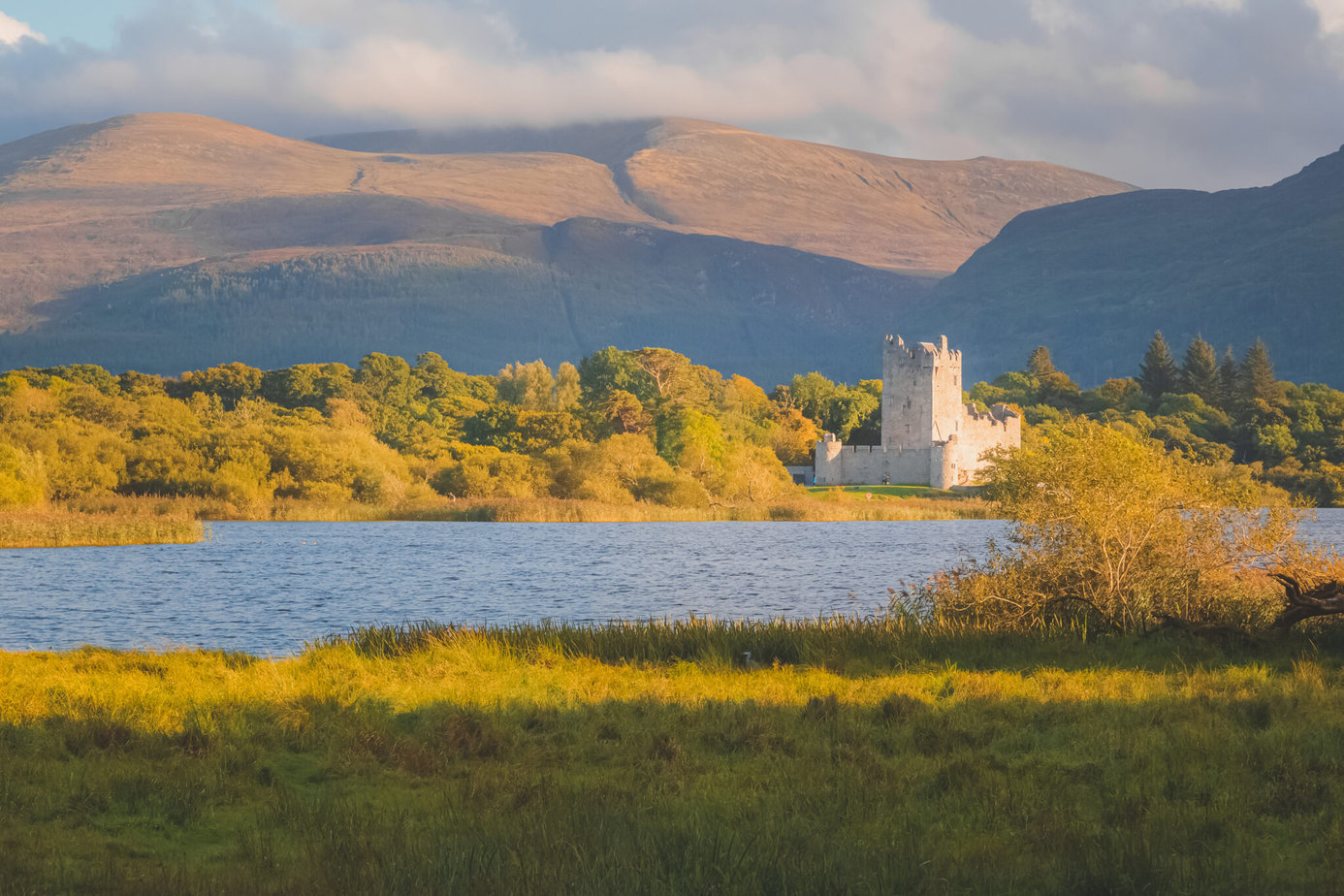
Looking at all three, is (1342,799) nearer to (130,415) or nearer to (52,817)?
(52,817)

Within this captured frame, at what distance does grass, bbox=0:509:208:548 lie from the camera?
42.4 metres

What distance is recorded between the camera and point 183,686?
12.9 metres

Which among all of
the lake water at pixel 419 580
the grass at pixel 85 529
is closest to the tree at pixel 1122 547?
the lake water at pixel 419 580

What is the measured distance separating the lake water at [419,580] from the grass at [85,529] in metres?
→ 1.17

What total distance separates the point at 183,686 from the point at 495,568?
24221 millimetres

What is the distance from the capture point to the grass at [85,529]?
42375mm

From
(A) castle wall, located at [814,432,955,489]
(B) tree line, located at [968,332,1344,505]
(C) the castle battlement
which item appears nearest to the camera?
(B) tree line, located at [968,332,1344,505]

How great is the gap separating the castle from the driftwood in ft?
259

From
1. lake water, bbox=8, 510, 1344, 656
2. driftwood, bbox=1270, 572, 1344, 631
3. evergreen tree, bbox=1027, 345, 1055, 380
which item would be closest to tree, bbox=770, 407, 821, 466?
evergreen tree, bbox=1027, 345, 1055, 380

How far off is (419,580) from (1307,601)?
23941 millimetres

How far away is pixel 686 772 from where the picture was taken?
9.22 m

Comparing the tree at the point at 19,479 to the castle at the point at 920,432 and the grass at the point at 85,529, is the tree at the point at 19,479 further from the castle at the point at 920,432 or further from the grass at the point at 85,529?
the castle at the point at 920,432

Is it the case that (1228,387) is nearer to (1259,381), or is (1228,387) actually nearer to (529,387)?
(1259,381)

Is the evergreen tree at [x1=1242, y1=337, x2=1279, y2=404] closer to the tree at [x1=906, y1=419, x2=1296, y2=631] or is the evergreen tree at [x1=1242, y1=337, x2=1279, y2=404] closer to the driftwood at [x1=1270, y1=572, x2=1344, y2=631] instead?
the tree at [x1=906, y1=419, x2=1296, y2=631]
